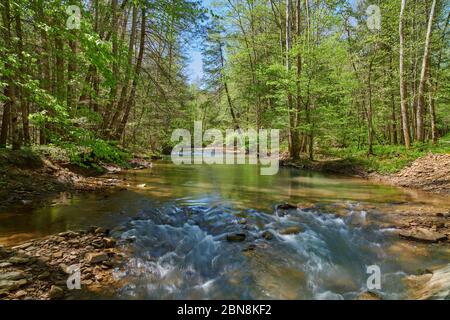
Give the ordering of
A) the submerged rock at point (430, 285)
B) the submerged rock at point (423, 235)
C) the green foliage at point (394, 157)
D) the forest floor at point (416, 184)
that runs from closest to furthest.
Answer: the submerged rock at point (430, 285) → the submerged rock at point (423, 235) → the forest floor at point (416, 184) → the green foliage at point (394, 157)

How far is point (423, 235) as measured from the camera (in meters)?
4.93

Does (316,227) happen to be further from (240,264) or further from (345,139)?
(345,139)

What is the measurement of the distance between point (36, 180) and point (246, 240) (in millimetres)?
6137

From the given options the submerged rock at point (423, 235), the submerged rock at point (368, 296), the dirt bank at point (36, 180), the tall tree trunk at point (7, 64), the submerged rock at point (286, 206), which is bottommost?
the submerged rock at point (368, 296)

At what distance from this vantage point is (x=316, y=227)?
18.5 ft

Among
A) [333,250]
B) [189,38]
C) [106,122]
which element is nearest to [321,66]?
[189,38]

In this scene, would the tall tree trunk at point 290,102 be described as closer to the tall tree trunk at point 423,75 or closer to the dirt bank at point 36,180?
the tall tree trunk at point 423,75

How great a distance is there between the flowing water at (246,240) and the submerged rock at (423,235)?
182 mm

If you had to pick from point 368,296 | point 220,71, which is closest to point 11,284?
point 368,296

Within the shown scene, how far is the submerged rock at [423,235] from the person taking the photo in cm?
480

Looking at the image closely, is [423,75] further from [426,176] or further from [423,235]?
[423,235]

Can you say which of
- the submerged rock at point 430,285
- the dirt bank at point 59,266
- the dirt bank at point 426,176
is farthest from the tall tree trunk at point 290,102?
the dirt bank at point 59,266

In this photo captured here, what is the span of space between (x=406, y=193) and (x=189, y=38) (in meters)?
10.7

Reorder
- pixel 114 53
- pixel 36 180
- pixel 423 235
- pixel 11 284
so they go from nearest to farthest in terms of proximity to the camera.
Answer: pixel 11 284 < pixel 423 235 < pixel 114 53 < pixel 36 180
